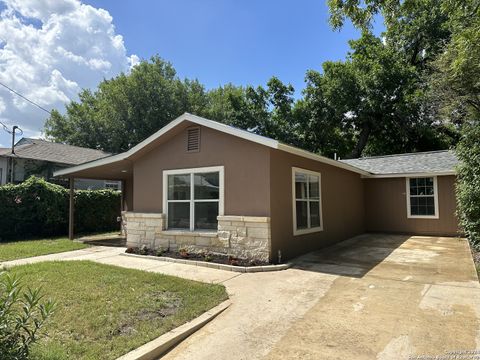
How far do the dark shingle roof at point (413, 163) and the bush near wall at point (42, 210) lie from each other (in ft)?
38.9

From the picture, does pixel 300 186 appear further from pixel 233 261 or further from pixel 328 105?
pixel 328 105

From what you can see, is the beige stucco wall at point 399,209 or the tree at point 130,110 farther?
the tree at point 130,110

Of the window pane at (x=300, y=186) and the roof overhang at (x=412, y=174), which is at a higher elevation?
the roof overhang at (x=412, y=174)

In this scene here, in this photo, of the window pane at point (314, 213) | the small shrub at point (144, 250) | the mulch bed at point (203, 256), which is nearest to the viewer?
the mulch bed at point (203, 256)

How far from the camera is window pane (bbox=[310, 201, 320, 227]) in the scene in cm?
897

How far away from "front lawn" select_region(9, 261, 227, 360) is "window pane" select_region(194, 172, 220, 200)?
Answer: 2.53 m

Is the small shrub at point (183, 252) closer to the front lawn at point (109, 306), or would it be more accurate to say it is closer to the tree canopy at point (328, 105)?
the front lawn at point (109, 306)

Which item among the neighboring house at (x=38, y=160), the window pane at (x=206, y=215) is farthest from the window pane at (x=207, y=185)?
the neighboring house at (x=38, y=160)

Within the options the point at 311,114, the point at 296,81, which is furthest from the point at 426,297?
the point at 296,81

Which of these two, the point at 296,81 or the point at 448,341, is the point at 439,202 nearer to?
the point at 448,341

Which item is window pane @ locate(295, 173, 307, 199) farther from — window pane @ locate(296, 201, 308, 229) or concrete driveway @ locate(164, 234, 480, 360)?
concrete driveway @ locate(164, 234, 480, 360)

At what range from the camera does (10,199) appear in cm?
1200

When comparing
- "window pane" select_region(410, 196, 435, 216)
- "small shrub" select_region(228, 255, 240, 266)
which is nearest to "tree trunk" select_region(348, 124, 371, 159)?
"window pane" select_region(410, 196, 435, 216)

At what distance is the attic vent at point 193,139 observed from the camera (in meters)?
8.48
